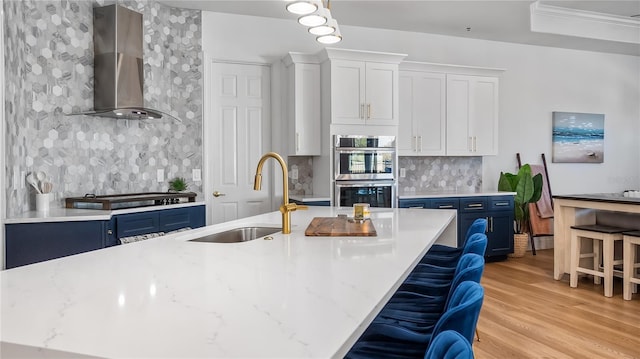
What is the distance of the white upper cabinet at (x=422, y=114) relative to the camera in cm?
551

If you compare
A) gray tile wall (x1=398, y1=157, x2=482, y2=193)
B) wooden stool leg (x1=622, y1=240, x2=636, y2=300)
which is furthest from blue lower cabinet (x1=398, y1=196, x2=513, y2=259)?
wooden stool leg (x1=622, y1=240, x2=636, y2=300)

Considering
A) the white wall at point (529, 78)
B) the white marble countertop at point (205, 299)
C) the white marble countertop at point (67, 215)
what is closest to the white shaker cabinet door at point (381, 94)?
the white wall at point (529, 78)

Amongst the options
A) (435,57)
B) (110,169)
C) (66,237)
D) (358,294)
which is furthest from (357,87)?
Answer: (358,294)

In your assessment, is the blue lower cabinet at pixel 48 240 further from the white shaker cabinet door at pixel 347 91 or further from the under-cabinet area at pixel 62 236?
the white shaker cabinet door at pixel 347 91

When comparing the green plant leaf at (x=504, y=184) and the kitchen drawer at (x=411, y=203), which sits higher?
the green plant leaf at (x=504, y=184)

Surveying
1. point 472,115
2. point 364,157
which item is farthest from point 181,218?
point 472,115

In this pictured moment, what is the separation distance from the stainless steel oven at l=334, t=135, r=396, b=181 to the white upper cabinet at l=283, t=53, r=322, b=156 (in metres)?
0.31

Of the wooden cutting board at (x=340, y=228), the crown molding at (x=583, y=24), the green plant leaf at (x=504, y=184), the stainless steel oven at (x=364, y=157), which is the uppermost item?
the crown molding at (x=583, y=24)

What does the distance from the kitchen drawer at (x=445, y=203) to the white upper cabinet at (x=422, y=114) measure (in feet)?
1.93

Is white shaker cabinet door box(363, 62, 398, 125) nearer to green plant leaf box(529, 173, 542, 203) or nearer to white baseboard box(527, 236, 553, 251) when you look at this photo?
green plant leaf box(529, 173, 542, 203)

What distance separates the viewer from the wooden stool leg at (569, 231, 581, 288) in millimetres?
4395

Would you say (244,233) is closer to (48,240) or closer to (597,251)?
(48,240)

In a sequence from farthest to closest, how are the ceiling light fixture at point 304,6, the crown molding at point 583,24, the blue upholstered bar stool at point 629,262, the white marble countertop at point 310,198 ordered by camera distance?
1. the crown molding at point 583,24
2. the white marble countertop at point 310,198
3. the blue upholstered bar stool at point 629,262
4. the ceiling light fixture at point 304,6

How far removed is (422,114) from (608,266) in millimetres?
2531
